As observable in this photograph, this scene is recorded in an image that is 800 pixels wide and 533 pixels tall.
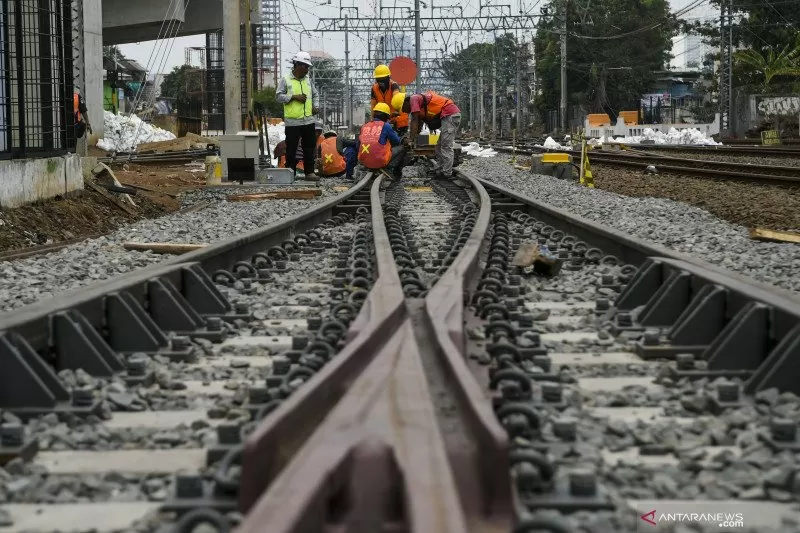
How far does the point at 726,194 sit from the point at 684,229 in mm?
4861

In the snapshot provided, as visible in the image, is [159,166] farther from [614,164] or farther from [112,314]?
[112,314]

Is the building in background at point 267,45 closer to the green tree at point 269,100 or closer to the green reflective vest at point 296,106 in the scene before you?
the green tree at point 269,100

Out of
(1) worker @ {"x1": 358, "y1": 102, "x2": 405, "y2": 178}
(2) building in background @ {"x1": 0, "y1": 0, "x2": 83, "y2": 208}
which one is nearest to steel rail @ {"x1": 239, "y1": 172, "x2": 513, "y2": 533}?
(2) building in background @ {"x1": 0, "y1": 0, "x2": 83, "y2": 208}

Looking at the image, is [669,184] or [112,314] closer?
[112,314]

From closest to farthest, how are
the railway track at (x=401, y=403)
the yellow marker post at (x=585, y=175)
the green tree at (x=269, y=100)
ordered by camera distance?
1. the railway track at (x=401, y=403)
2. the yellow marker post at (x=585, y=175)
3. the green tree at (x=269, y=100)

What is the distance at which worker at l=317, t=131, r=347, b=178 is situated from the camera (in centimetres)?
1827

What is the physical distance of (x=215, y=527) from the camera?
7.38ft

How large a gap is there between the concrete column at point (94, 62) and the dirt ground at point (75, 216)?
15.9m

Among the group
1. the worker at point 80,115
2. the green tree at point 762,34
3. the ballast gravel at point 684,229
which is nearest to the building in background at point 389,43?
the green tree at point 762,34

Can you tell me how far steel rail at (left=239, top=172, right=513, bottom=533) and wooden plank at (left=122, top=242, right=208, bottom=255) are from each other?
15.9 feet

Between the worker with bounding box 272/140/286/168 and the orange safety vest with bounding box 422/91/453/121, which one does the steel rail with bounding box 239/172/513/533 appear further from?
the worker with bounding box 272/140/286/168

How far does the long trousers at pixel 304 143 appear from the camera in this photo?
16.9 meters

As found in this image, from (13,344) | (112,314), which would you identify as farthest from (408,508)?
(112,314)

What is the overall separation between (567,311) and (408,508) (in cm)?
357
